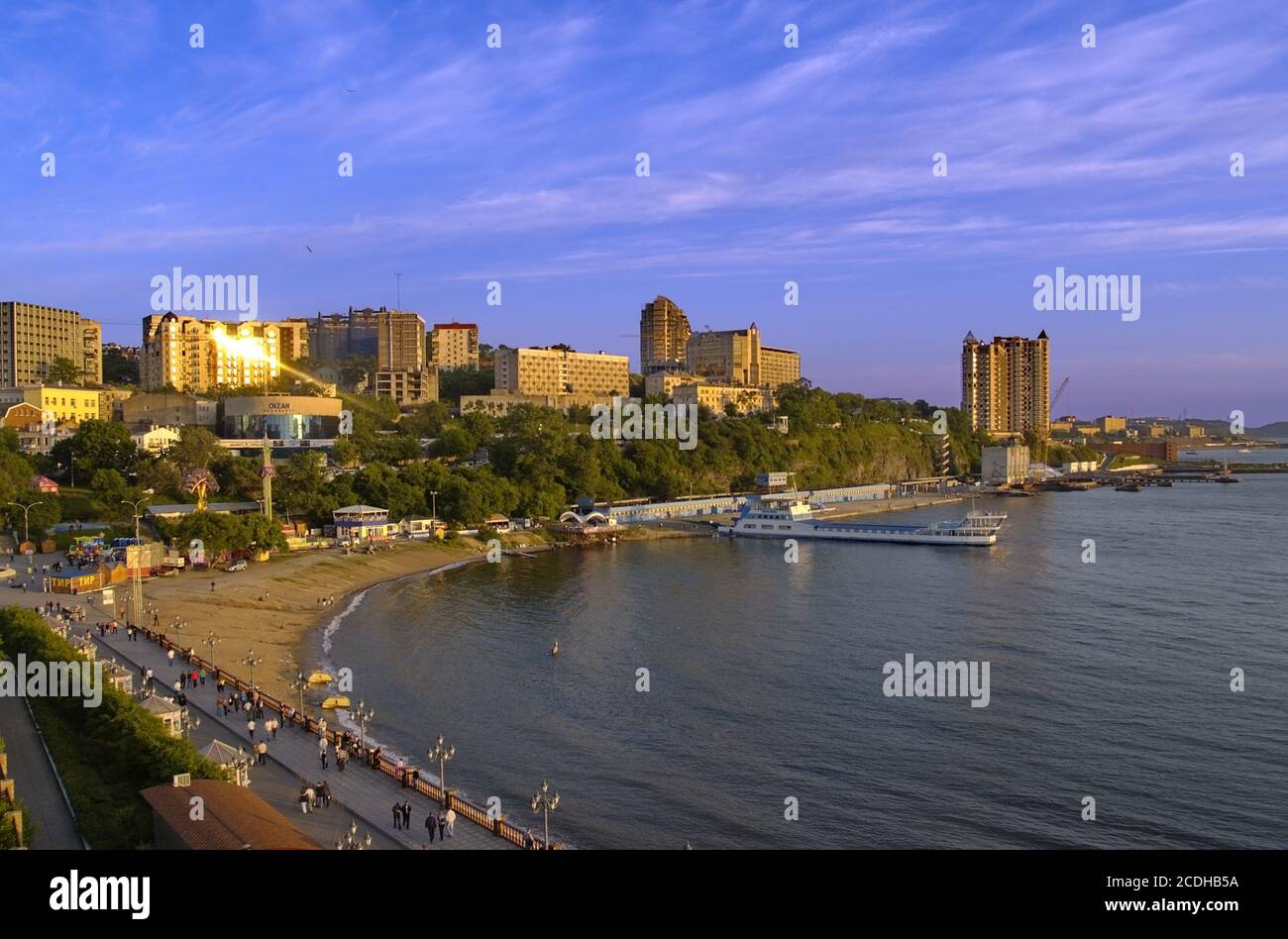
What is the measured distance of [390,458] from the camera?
2489 inches

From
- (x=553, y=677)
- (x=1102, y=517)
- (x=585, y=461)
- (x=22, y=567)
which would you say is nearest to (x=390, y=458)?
(x=585, y=461)

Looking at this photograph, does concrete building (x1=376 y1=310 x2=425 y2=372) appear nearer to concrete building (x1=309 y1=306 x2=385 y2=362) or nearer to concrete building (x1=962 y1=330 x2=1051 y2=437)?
concrete building (x1=309 y1=306 x2=385 y2=362)

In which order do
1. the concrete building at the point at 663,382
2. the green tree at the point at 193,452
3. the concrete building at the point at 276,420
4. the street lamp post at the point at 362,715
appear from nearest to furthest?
the street lamp post at the point at 362,715
the green tree at the point at 193,452
the concrete building at the point at 276,420
the concrete building at the point at 663,382

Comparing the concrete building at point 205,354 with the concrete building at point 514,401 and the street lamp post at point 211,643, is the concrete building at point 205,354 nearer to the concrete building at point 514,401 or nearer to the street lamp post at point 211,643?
the concrete building at point 514,401

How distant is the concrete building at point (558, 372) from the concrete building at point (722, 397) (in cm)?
785

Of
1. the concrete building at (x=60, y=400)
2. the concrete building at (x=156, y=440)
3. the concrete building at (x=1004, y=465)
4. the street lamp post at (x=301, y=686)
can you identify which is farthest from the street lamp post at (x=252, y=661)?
the concrete building at (x=1004, y=465)

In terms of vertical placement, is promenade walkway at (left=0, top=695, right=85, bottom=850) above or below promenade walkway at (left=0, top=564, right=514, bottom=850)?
above

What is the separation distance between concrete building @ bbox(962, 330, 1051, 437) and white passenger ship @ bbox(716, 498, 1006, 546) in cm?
10141

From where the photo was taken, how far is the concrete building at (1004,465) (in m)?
112

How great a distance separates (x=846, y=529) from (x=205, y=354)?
59.6m

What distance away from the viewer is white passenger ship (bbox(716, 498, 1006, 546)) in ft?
182

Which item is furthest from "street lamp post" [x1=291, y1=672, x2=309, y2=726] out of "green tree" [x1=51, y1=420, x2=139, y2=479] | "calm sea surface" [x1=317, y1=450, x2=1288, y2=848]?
"green tree" [x1=51, y1=420, x2=139, y2=479]

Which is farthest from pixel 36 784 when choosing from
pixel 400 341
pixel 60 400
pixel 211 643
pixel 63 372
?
pixel 400 341

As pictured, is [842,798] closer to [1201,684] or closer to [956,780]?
[956,780]
